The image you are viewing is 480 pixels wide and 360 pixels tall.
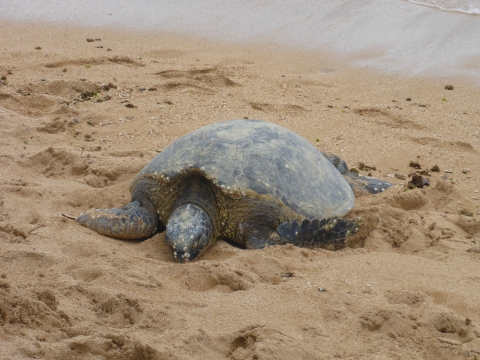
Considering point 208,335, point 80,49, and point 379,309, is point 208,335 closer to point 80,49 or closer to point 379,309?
point 379,309

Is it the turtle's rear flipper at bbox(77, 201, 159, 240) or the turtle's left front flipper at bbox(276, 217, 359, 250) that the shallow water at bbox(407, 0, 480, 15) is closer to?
the turtle's left front flipper at bbox(276, 217, 359, 250)

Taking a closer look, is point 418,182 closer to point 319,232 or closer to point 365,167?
point 365,167

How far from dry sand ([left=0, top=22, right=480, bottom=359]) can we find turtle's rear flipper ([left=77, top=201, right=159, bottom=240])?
0.09m

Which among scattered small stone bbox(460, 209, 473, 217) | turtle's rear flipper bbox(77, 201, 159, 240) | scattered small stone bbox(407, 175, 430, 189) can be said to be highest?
scattered small stone bbox(407, 175, 430, 189)

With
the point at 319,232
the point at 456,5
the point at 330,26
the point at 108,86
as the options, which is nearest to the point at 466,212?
the point at 319,232

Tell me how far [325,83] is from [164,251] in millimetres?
4216

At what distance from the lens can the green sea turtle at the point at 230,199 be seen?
3.66m

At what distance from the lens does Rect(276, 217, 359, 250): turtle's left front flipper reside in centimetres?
363

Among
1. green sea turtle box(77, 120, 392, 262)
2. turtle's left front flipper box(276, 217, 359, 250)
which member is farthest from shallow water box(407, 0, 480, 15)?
turtle's left front flipper box(276, 217, 359, 250)

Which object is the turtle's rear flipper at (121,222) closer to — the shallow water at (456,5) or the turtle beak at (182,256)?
the turtle beak at (182,256)

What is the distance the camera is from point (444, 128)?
606 cm

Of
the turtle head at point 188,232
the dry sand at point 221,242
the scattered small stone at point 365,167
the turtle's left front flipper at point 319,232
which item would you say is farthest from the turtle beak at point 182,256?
the scattered small stone at point 365,167

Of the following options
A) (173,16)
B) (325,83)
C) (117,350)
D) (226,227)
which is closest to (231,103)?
(325,83)

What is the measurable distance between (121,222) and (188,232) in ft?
1.69
